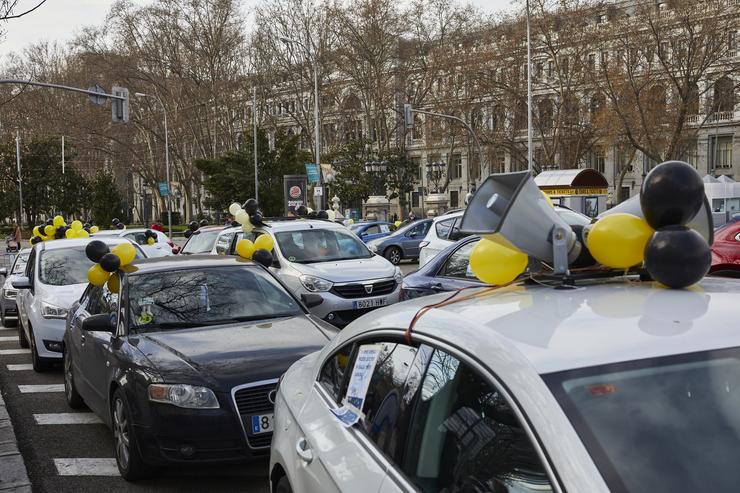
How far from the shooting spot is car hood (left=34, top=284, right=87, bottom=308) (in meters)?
10.3

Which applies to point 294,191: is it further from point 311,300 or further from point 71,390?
point 311,300

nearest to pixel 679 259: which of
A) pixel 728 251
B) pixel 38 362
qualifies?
pixel 38 362

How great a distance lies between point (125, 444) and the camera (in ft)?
18.7

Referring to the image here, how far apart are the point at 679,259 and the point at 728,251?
1111 centimetres

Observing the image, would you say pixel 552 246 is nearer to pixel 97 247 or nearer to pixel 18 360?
pixel 97 247

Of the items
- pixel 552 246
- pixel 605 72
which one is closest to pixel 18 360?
pixel 552 246

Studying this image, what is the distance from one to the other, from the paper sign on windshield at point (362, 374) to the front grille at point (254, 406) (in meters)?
2.17

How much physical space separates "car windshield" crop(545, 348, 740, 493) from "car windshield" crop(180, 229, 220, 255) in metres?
13.9

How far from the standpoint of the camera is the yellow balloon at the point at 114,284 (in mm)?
6941

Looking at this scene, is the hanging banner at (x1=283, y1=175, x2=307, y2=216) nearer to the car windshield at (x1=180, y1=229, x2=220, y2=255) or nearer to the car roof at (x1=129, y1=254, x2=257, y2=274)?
the car windshield at (x1=180, y1=229, x2=220, y2=255)

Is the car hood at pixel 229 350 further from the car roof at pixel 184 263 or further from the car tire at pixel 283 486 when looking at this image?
the car tire at pixel 283 486

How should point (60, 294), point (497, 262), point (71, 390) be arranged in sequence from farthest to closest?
point (60, 294)
point (71, 390)
point (497, 262)

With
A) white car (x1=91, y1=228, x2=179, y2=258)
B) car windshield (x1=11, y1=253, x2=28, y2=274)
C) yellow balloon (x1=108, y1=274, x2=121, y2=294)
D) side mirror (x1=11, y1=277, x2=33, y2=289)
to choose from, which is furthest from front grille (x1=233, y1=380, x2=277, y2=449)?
white car (x1=91, y1=228, x2=179, y2=258)

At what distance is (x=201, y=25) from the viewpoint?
60938 mm
